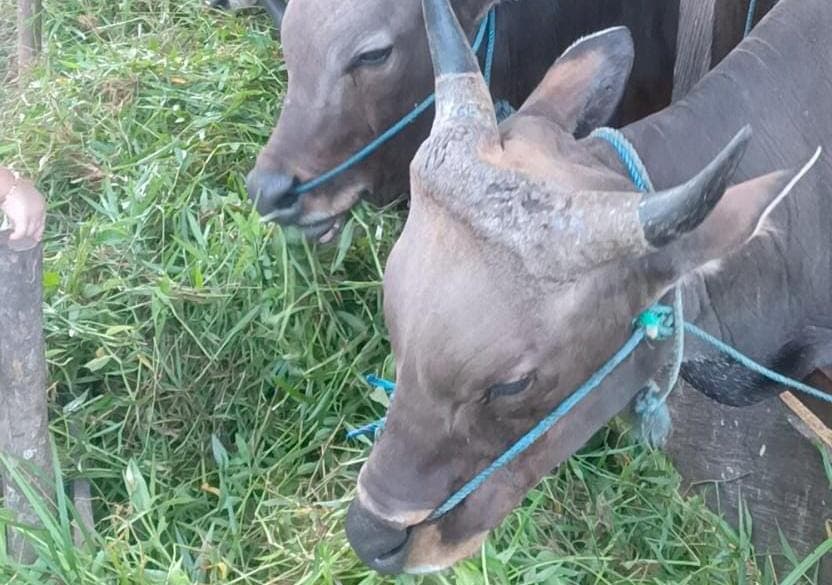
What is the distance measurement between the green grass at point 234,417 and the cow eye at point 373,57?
51 centimetres

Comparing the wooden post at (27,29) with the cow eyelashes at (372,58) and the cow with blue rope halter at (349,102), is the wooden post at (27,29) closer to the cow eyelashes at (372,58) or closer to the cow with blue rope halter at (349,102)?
the cow with blue rope halter at (349,102)

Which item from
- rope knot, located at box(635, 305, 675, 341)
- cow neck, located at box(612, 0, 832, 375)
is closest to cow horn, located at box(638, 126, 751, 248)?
rope knot, located at box(635, 305, 675, 341)

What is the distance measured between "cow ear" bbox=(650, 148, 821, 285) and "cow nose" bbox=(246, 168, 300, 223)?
5.25 ft

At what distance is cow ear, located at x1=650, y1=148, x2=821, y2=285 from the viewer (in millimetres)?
2238

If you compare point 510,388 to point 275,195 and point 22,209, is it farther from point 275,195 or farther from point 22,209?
point 275,195

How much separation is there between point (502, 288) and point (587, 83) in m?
0.76

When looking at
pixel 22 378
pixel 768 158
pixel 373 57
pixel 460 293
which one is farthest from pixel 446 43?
pixel 22 378

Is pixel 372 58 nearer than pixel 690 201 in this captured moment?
No

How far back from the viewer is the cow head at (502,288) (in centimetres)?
227

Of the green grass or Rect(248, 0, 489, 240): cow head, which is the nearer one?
the green grass

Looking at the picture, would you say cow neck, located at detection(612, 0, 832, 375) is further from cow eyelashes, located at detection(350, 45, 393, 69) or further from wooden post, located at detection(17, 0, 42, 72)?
wooden post, located at detection(17, 0, 42, 72)

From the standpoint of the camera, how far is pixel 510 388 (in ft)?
7.79

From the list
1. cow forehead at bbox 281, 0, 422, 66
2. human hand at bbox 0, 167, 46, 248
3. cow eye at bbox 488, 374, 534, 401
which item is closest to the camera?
cow eye at bbox 488, 374, 534, 401

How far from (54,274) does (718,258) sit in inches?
101
